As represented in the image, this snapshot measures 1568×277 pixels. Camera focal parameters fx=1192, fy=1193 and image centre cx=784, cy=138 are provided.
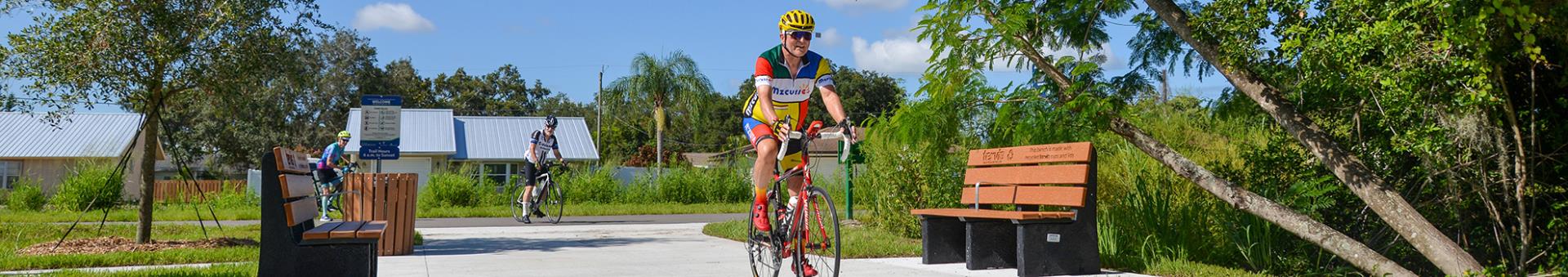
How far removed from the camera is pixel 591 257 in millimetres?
9586

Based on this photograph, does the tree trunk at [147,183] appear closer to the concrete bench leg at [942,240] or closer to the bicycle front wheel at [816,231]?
the concrete bench leg at [942,240]

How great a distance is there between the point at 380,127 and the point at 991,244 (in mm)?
7708

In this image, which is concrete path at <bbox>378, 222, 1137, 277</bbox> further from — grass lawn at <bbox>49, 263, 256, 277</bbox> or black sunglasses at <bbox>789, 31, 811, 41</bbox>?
black sunglasses at <bbox>789, 31, 811, 41</bbox>

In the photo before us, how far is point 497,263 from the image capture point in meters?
8.98

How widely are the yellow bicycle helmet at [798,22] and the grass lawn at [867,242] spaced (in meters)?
1.83

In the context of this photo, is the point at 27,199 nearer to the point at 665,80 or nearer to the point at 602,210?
the point at 602,210

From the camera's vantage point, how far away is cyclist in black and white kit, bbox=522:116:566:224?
16.6 meters

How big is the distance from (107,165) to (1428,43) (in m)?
25.1

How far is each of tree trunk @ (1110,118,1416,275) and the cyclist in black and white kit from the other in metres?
9.60

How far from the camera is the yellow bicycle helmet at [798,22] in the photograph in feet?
21.2

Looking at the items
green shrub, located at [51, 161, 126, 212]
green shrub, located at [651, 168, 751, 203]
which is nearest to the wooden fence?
green shrub, located at [51, 161, 126, 212]

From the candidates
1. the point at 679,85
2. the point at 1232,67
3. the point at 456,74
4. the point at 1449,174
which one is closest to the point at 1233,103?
the point at 1232,67

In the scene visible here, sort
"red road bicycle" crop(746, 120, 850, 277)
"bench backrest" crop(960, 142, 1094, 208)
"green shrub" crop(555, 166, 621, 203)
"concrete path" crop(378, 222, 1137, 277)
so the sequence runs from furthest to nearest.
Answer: "green shrub" crop(555, 166, 621, 203)
"concrete path" crop(378, 222, 1137, 277)
"bench backrest" crop(960, 142, 1094, 208)
"red road bicycle" crop(746, 120, 850, 277)

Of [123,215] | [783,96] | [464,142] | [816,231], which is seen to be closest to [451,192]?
[123,215]
